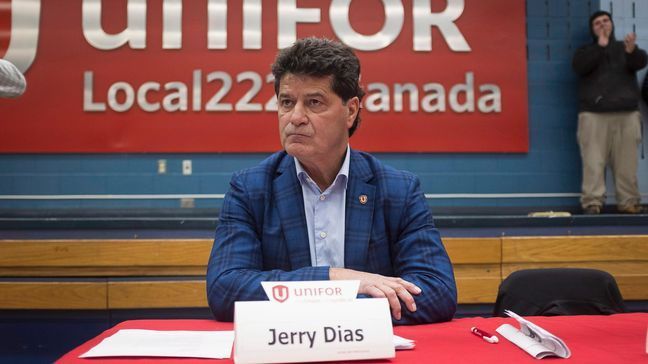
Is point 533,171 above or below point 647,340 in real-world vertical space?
above

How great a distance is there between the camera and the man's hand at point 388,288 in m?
1.36

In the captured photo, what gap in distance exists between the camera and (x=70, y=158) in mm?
4164

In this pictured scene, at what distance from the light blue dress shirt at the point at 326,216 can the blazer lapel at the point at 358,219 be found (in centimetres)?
3

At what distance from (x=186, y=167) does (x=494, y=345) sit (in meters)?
3.38

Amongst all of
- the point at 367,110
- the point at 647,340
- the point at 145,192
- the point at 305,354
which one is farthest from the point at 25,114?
the point at 647,340

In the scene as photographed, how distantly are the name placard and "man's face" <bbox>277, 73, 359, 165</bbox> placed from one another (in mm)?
661

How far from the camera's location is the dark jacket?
13.6 ft

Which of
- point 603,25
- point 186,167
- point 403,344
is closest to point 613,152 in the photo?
point 603,25

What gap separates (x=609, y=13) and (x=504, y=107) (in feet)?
3.54

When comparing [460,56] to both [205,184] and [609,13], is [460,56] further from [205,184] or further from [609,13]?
[205,184]

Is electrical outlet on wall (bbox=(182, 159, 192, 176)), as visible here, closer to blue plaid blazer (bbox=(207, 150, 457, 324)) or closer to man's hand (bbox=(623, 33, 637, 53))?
blue plaid blazer (bbox=(207, 150, 457, 324))

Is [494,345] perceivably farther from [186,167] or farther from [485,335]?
[186,167]

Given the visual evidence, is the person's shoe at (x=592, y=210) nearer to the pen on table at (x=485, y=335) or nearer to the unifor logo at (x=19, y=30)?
the pen on table at (x=485, y=335)

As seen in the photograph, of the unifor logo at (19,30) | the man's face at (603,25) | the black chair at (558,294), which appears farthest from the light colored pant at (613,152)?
the unifor logo at (19,30)
